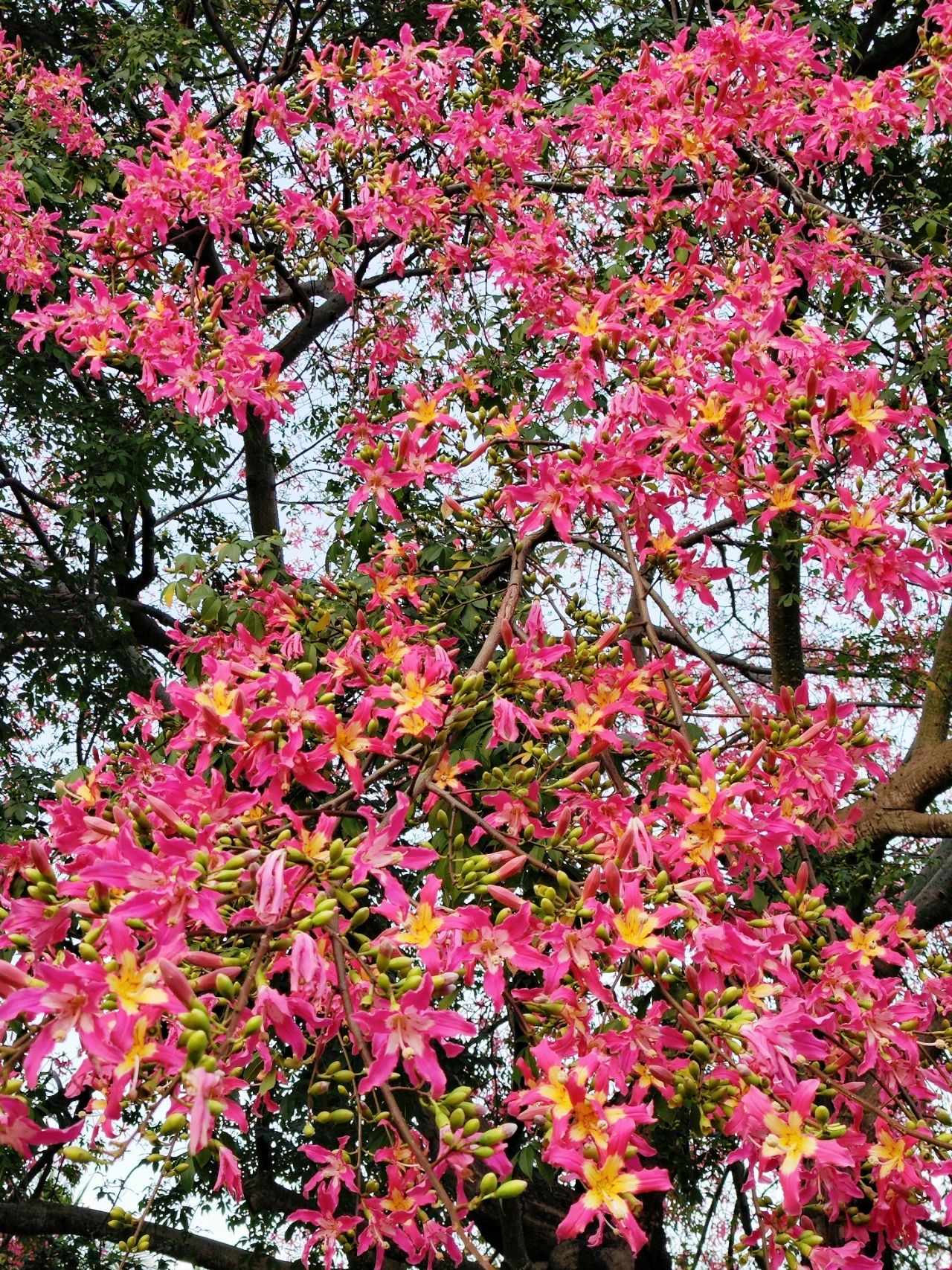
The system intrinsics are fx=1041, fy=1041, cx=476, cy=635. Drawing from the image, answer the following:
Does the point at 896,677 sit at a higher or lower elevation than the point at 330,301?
lower

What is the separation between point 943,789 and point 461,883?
→ 2.68 meters

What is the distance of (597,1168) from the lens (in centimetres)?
130

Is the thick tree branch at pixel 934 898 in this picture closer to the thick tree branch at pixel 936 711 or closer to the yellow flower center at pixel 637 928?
the thick tree branch at pixel 936 711

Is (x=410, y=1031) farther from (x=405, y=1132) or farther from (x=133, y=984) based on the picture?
(x=133, y=984)

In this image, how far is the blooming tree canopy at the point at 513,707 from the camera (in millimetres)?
1342

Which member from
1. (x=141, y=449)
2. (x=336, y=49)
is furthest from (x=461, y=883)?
(x=141, y=449)

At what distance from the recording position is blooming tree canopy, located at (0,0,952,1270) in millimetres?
1342


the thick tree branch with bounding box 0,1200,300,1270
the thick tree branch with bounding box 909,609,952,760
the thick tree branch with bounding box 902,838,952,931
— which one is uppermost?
the thick tree branch with bounding box 909,609,952,760

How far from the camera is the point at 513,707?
5.91ft

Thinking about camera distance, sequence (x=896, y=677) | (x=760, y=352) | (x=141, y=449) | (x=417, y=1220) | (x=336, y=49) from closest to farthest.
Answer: (x=417, y=1220)
(x=760, y=352)
(x=336, y=49)
(x=141, y=449)
(x=896, y=677)

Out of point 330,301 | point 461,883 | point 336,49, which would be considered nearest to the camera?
point 461,883

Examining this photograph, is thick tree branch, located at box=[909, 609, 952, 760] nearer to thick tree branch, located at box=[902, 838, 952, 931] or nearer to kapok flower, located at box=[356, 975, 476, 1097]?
thick tree branch, located at box=[902, 838, 952, 931]

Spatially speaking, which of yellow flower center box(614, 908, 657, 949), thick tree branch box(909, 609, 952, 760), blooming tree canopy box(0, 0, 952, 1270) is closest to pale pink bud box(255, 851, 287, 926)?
blooming tree canopy box(0, 0, 952, 1270)

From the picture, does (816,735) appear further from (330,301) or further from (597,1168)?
(330,301)
